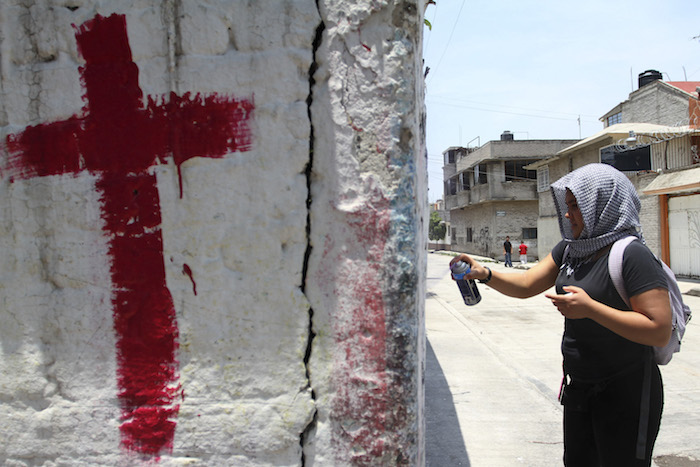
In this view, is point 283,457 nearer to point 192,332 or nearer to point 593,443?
point 192,332

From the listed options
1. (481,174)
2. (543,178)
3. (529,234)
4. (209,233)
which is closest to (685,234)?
(543,178)

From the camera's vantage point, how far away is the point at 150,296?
1568 millimetres

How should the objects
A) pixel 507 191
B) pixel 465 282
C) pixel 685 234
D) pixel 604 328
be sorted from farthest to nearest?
1. pixel 507 191
2. pixel 685 234
3. pixel 465 282
4. pixel 604 328

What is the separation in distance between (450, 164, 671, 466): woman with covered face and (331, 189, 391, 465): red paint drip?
0.65m

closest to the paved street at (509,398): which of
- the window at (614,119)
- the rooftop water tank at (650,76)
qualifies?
the rooftop water tank at (650,76)

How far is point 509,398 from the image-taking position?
13.9 feet

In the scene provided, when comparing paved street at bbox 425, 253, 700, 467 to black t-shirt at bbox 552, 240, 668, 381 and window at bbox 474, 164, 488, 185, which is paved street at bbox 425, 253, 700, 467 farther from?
window at bbox 474, 164, 488, 185

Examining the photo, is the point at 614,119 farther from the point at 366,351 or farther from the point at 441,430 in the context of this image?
the point at 366,351

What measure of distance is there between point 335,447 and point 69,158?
120cm

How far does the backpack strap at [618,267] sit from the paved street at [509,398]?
176 cm

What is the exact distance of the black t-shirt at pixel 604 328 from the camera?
1.71 meters

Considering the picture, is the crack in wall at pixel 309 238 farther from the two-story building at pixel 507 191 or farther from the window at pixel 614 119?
the two-story building at pixel 507 191

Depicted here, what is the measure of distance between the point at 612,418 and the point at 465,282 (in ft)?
2.37

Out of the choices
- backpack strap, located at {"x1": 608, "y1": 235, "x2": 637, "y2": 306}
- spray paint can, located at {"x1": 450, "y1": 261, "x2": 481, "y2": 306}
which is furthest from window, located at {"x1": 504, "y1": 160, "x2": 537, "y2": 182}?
backpack strap, located at {"x1": 608, "y1": 235, "x2": 637, "y2": 306}
